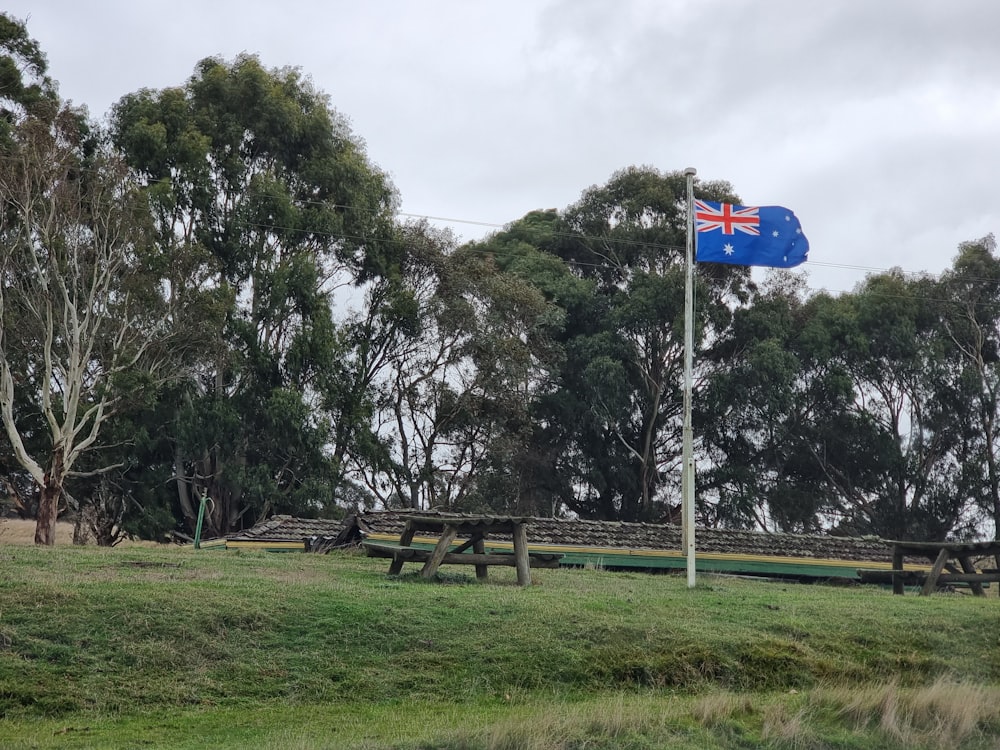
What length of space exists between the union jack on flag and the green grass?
6.43 meters

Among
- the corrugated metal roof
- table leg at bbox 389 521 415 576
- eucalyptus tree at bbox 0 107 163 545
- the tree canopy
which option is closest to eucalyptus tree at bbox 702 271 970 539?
the tree canopy

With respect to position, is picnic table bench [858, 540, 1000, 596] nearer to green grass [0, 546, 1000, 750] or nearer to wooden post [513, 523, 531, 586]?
green grass [0, 546, 1000, 750]

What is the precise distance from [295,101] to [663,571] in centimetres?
2290

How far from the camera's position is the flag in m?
Result: 17.8

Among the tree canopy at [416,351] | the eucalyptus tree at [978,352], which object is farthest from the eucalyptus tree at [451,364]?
the eucalyptus tree at [978,352]

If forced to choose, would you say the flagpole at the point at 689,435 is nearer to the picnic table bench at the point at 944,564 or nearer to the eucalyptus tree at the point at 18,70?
the picnic table bench at the point at 944,564

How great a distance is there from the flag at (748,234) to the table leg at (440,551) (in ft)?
20.7

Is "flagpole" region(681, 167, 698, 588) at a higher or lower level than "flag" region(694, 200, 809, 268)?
lower

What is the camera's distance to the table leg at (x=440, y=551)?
49.2 feet

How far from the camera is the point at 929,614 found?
14.9 meters

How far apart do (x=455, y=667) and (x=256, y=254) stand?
28112 millimetres

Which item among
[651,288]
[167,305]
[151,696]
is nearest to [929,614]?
[151,696]

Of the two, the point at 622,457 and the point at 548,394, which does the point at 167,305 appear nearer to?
the point at 548,394

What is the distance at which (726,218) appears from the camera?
1802 centimetres
